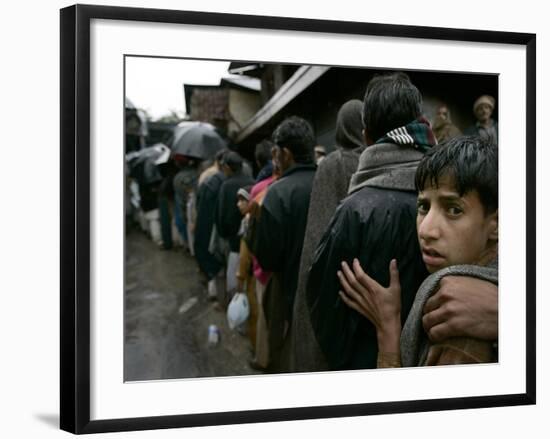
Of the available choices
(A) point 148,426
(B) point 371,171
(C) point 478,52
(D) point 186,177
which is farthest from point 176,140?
(C) point 478,52

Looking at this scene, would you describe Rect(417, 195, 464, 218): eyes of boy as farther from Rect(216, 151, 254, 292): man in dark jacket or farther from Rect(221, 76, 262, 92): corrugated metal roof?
Rect(221, 76, 262, 92): corrugated metal roof

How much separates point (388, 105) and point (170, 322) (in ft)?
4.87

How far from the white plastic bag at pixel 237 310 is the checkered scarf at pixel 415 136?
1.01 metres

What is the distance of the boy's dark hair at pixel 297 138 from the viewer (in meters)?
4.82

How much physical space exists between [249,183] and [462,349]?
1.38 metres

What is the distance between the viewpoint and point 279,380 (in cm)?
478

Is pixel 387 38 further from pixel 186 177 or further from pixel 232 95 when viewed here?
pixel 186 177

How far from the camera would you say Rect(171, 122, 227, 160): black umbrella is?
15.2 ft

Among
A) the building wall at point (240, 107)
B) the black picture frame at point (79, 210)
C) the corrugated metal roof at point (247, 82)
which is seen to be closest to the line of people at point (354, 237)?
the building wall at point (240, 107)

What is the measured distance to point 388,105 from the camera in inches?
193

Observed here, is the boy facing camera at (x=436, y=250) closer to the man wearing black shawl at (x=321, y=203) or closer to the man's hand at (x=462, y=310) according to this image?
the man's hand at (x=462, y=310)

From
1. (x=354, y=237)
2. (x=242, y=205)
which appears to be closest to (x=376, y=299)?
(x=354, y=237)

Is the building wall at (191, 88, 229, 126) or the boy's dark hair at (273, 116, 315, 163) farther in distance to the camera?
the boy's dark hair at (273, 116, 315, 163)

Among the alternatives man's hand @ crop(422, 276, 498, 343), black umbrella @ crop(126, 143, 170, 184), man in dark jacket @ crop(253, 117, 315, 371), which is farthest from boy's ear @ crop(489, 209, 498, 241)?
black umbrella @ crop(126, 143, 170, 184)
